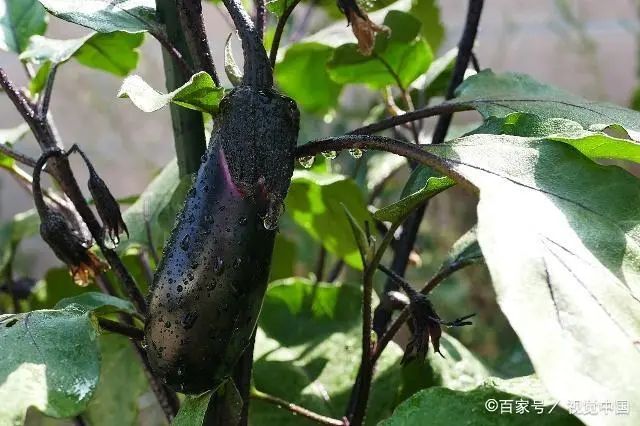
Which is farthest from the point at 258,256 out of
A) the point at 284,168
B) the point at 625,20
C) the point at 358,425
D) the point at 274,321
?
the point at 625,20

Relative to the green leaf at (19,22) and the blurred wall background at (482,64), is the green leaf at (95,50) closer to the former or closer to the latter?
the green leaf at (19,22)

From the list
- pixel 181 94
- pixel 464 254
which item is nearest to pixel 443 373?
pixel 464 254

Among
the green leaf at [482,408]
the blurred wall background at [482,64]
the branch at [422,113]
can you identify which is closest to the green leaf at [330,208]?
the branch at [422,113]

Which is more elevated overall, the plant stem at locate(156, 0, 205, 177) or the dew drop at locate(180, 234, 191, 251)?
the plant stem at locate(156, 0, 205, 177)

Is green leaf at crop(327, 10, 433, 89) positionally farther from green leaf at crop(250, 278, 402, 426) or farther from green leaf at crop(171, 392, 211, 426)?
green leaf at crop(171, 392, 211, 426)

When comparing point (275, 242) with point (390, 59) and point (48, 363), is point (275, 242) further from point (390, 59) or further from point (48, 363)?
point (390, 59)

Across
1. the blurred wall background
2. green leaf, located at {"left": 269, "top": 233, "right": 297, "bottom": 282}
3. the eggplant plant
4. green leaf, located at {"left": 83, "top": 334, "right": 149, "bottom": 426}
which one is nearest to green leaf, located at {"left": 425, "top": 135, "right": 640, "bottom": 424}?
the eggplant plant
